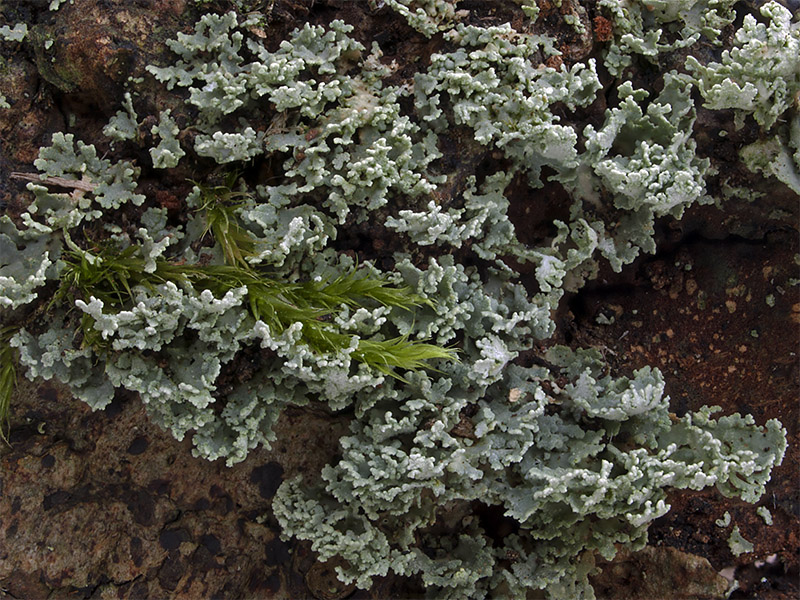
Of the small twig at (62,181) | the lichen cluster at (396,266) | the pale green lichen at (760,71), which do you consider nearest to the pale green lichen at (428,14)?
the lichen cluster at (396,266)

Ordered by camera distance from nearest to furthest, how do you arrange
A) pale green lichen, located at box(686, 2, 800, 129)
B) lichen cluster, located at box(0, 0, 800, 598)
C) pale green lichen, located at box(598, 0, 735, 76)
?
lichen cluster, located at box(0, 0, 800, 598)
pale green lichen, located at box(686, 2, 800, 129)
pale green lichen, located at box(598, 0, 735, 76)

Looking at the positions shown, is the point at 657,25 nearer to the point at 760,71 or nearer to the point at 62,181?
the point at 760,71

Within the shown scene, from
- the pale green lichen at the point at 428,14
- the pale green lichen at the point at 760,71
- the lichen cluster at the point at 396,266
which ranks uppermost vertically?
the pale green lichen at the point at 760,71

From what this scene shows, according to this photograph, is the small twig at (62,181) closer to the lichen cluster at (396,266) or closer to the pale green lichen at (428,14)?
the lichen cluster at (396,266)

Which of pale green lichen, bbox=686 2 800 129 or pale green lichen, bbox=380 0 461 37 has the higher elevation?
pale green lichen, bbox=686 2 800 129

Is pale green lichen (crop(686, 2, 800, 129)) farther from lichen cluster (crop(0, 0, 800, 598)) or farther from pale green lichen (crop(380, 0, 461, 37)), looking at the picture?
pale green lichen (crop(380, 0, 461, 37))

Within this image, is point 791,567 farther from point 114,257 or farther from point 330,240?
point 114,257

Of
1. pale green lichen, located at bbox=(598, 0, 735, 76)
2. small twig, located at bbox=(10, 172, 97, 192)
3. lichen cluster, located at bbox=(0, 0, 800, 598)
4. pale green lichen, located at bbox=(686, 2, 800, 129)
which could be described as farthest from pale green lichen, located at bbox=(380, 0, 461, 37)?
small twig, located at bbox=(10, 172, 97, 192)

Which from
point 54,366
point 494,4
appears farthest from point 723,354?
point 54,366
